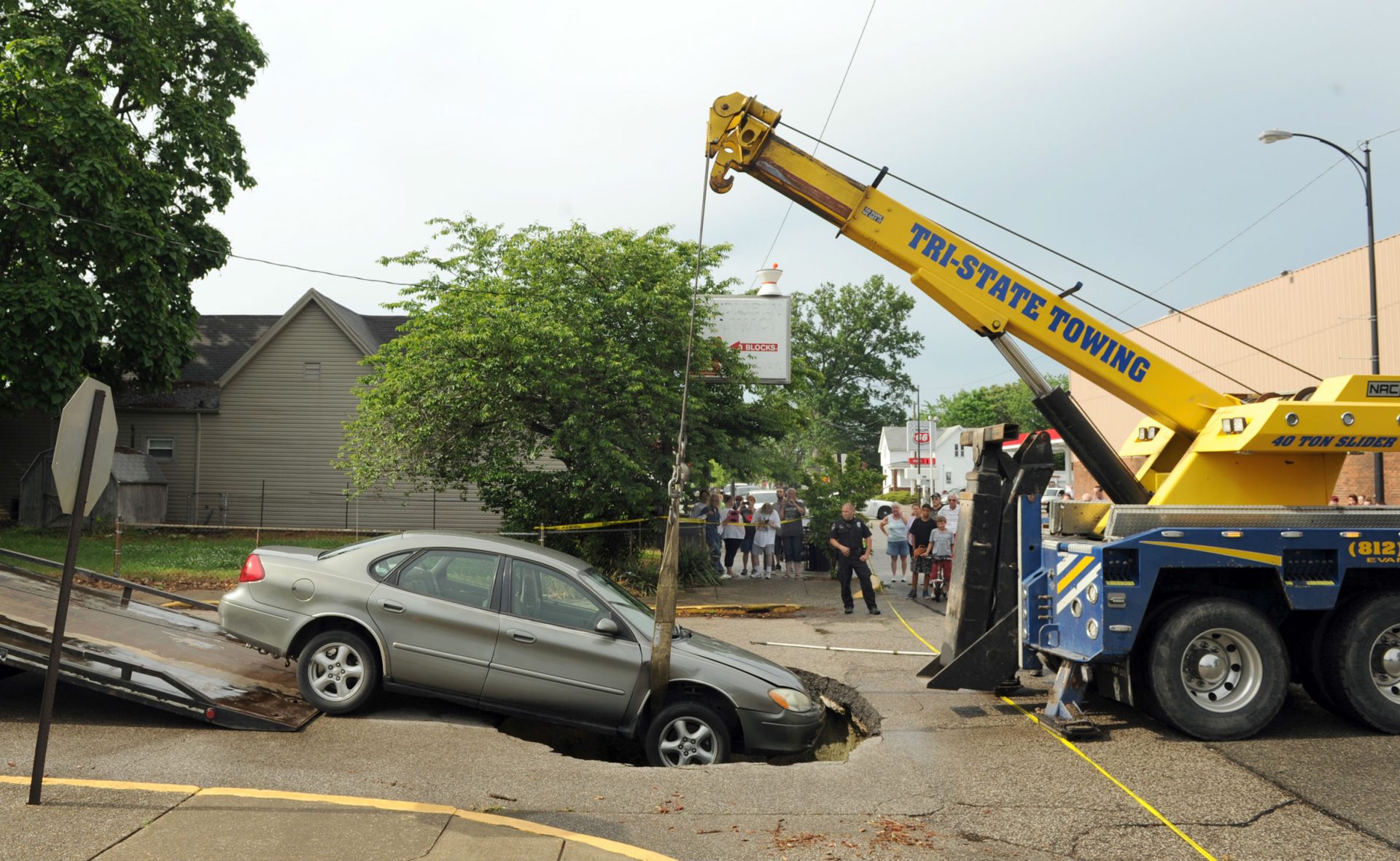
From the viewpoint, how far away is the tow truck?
7.45m

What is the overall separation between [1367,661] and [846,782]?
14.3 ft

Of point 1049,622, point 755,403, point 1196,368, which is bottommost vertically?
point 1049,622

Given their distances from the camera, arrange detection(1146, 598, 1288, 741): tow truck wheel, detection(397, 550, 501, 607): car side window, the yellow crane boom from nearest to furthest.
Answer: detection(1146, 598, 1288, 741): tow truck wheel
detection(397, 550, 501, 607): car side window
the yellow crane boom

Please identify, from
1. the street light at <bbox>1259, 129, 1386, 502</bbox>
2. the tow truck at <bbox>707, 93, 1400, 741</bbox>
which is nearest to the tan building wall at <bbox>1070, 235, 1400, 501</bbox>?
the street light at <bbox>1259, 129, 1386, 502</bbox>

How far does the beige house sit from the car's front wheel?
2514cm

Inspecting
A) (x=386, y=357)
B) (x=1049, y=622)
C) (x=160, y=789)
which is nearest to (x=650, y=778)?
(x=160, y=789)

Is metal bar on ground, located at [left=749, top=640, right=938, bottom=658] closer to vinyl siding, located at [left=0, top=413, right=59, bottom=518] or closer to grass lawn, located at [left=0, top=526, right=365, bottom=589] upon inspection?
grass lawn, located at [left=0, top=526, right=365, bottom=589]

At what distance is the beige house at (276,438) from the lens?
103 ft

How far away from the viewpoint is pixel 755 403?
20.1 m

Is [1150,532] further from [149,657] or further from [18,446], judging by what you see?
[18,446]

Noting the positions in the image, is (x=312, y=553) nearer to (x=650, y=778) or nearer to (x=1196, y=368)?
(x=650, y=778)

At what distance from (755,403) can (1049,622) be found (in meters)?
12.3

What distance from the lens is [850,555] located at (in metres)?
14.9

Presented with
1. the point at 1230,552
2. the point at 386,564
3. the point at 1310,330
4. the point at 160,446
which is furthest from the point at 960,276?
the point at 160,446
